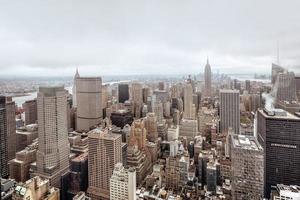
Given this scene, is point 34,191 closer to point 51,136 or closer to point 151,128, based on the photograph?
point 51,136

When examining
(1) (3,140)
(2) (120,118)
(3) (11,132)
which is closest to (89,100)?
(2) (120,118)

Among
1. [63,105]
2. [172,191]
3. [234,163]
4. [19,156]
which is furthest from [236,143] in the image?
[19,156]

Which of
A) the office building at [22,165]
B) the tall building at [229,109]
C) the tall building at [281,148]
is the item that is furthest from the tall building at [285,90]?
the office building at [22,165]

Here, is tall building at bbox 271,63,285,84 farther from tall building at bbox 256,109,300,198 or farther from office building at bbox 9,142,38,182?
office building at bbox 9,142,38,182

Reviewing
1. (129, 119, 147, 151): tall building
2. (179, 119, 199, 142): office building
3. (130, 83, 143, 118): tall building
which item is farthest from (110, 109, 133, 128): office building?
(179, 119, 199, 142): office building

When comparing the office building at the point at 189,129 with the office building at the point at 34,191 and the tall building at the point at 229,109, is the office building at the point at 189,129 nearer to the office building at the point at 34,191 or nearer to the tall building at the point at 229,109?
the tall building at the point at 229,109
